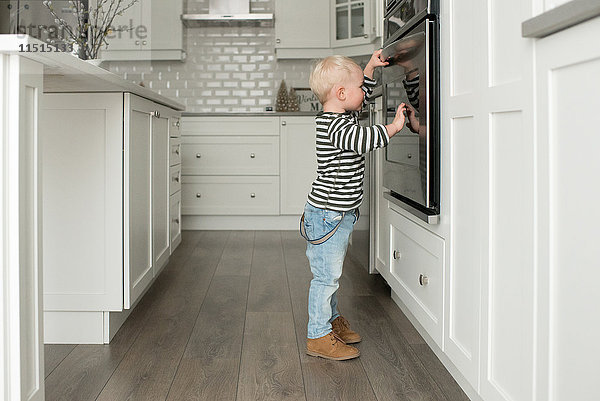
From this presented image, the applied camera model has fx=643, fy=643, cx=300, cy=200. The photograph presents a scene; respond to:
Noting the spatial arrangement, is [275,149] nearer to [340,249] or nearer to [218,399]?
[340,249]

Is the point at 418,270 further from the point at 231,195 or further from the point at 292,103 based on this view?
the point at 292,103

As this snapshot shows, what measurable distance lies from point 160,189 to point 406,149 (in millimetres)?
1347

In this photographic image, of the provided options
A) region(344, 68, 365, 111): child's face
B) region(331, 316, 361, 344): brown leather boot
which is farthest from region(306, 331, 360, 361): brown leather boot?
region(344, 68, 365, 111): child's face

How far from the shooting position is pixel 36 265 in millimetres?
1418

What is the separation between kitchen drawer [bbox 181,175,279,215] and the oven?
2.57 metres

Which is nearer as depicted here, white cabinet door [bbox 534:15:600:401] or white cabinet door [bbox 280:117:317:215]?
white cabinet door [bbox 534:15:600:401]

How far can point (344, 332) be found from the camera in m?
2.25

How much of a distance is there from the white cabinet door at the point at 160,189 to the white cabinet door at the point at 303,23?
7.57 ft

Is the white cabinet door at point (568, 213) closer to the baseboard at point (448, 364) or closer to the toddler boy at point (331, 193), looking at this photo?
the baseboard at point (448, 364)

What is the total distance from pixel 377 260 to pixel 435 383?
A: 1140mm

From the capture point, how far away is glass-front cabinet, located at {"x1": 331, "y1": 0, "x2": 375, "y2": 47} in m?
4.74

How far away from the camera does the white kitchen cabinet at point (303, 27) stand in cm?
517

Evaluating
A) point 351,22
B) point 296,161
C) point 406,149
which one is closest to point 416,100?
point 406,149

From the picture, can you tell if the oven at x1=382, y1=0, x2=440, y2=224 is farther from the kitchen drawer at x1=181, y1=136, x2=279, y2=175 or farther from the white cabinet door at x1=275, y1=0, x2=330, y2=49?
the white cabinet door at x1=275, y1=0, x2=330, y2=49
